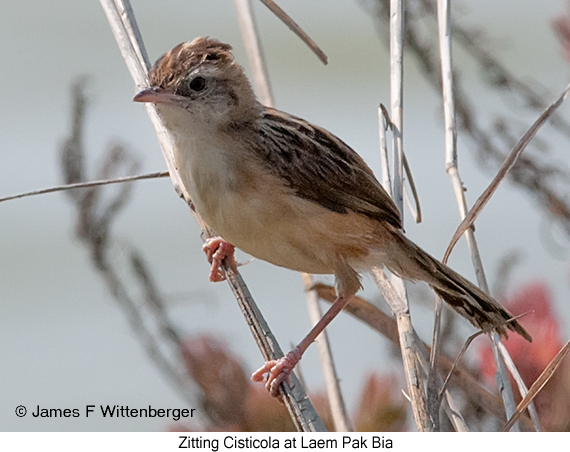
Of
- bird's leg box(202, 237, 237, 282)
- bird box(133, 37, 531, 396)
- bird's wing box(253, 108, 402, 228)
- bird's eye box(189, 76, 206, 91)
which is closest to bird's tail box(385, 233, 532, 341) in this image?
bird box(133, 37, 531, 396)

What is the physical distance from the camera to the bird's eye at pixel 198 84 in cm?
273

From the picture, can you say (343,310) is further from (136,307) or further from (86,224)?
(86,224)

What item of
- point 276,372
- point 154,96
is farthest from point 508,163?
point 154,96

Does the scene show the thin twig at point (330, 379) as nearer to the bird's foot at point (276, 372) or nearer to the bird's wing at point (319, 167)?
the bird's foot at point (276, 372)

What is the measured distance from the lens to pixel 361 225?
306cm

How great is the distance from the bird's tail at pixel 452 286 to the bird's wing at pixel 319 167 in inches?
5.3

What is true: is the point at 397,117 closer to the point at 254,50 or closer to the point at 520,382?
the point at 254,50

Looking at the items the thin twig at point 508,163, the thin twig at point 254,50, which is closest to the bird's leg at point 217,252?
the thin twig at point 254,50

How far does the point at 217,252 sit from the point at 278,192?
1.40ft

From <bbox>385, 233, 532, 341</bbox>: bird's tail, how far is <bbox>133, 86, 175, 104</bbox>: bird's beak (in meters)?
1.02

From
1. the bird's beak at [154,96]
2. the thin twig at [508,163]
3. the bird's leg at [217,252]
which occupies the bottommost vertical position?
the bird's leg at [217,252]
